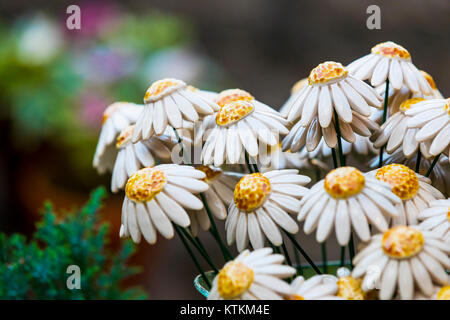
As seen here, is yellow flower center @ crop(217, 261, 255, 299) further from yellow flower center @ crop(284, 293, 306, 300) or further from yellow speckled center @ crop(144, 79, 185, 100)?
yellow speckled center @ crop(144, 79, 185, 100)

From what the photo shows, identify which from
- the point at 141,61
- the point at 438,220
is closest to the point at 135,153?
the point at 438,220

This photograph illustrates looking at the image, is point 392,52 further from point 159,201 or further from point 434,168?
point 159,201

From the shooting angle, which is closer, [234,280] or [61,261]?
[234,280]

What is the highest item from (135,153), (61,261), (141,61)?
(141,61)

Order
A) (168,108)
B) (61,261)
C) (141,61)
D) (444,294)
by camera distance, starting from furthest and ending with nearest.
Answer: (141,61) < (61,261) < (168,108) < (444,294)

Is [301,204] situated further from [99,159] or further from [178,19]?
[178,19]

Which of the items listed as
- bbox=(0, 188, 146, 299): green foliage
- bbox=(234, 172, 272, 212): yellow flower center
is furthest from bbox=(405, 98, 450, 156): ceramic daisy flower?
bbox=(0, 188, 146, 299): green foliage
